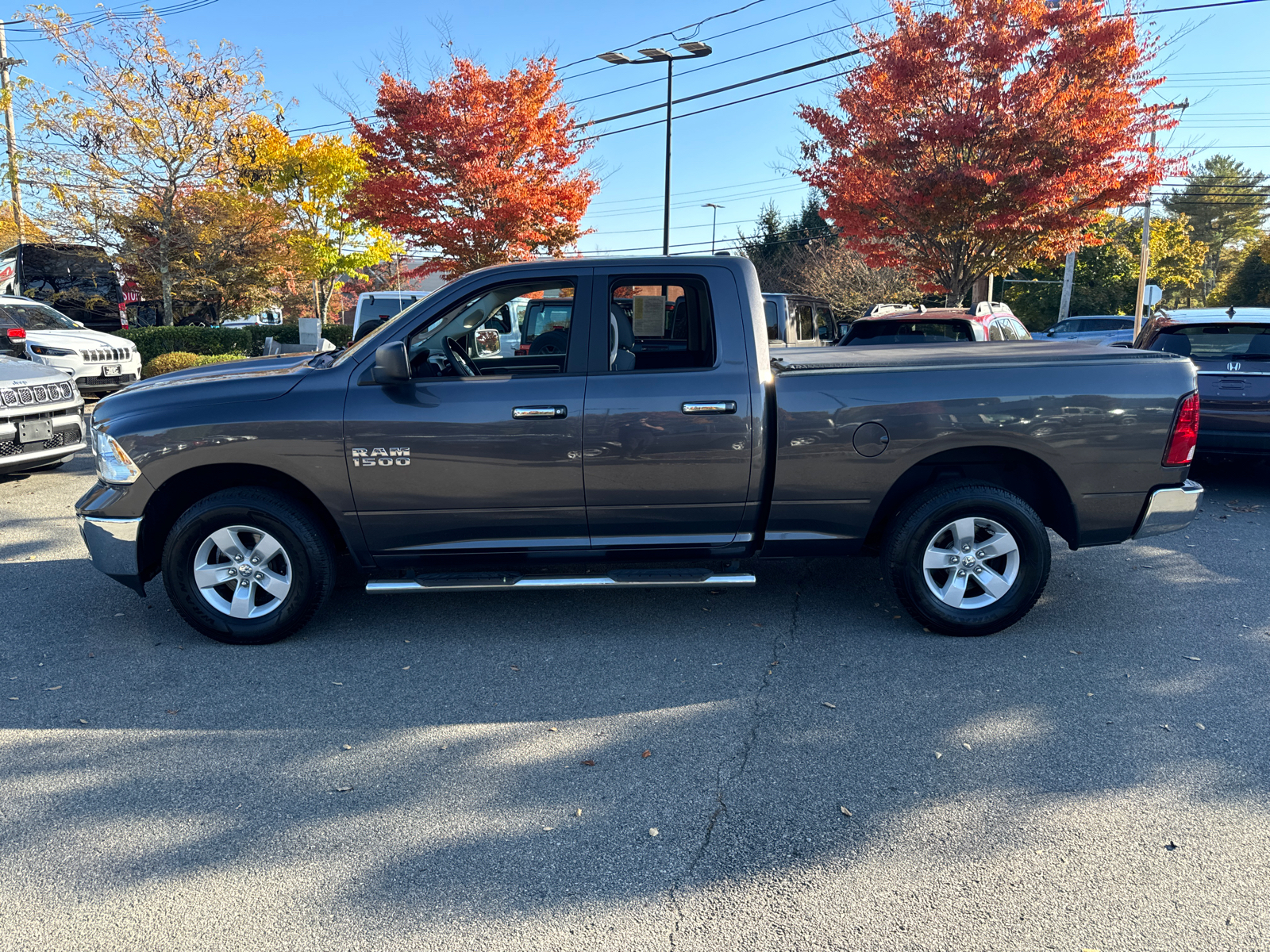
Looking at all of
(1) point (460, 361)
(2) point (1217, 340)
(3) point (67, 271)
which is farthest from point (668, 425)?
(3) point (67, 271)

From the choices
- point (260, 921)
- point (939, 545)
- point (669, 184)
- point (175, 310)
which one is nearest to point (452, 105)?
point (669, 184)

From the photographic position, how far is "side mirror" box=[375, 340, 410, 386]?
14.6 ft

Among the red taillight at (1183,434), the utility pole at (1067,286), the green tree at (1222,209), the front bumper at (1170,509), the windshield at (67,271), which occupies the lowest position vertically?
the front bumper at (1170,509)

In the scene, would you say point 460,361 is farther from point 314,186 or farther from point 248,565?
point 314,186

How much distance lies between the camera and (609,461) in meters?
4.64

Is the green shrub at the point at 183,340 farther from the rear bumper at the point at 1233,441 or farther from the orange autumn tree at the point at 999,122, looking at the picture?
the rear bumper at the point at 1233,441

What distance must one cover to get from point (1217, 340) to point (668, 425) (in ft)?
20.9

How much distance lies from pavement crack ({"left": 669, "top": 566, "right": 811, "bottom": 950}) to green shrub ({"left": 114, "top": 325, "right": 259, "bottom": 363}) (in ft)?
53.6

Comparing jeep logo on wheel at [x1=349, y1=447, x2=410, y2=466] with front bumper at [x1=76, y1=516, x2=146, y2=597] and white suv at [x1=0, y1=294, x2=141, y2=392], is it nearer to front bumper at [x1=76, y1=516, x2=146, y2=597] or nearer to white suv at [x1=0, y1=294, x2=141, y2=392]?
front bumper at [x1=76, y1=516, x2=146, y2=597]

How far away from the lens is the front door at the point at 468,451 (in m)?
4.60

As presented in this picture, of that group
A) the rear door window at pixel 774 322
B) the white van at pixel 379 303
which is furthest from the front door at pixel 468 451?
the white van at pixel 379 303

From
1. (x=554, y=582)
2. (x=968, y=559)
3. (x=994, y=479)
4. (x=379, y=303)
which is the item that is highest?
(x=379, y=303)

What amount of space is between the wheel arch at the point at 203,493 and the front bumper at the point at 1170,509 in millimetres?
4217

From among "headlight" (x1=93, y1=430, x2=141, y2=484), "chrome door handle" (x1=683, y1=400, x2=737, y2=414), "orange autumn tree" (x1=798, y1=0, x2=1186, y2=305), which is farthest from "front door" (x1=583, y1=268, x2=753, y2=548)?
"orange autumn tree" (x1=798, y1=0, x2=1186, y2=305)
